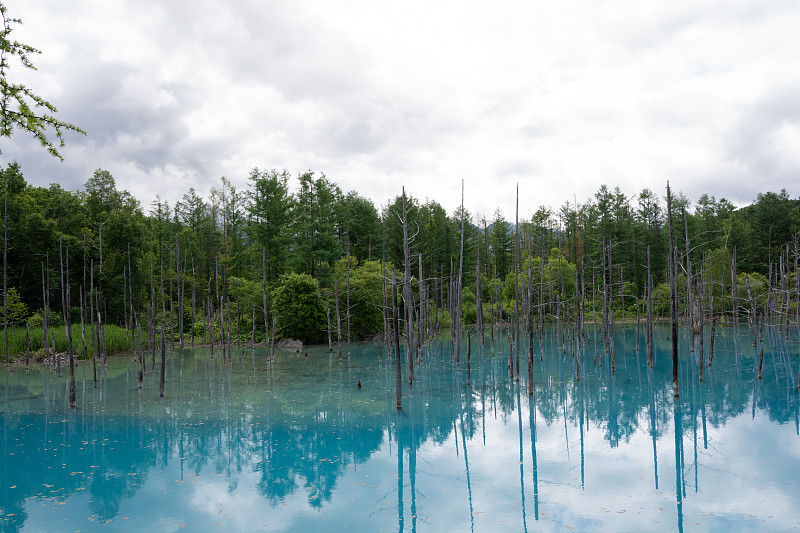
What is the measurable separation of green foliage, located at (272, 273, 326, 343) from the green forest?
120mm

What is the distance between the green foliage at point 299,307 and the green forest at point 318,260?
12cm

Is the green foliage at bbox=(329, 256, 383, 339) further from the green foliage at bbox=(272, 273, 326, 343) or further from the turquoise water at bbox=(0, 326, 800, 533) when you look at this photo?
the turquoise water at bbox=(0, 326, 800, 533)

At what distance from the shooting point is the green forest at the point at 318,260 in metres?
35.8

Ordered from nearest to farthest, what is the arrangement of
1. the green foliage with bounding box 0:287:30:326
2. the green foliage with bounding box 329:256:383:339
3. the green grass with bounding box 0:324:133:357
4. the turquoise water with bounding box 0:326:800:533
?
the turquoise water with bounding box 0:326:800:533
the green grass with bounding box 0:324:133:357
the green foliage with bounding box 0:287:30:326
the green foliage with bounding box 329:256:383:339

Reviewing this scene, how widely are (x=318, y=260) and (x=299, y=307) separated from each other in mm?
7615

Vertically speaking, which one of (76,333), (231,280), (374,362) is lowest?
(374,362)

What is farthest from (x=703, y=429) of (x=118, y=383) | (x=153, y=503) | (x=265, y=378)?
(x=118, y=383)

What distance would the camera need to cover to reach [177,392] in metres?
23.9

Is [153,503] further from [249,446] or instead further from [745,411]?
[745,411]

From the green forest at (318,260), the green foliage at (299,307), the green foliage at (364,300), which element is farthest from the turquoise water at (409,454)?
the green foliage at (364,300)

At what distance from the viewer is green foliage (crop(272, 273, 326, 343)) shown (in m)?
41.1

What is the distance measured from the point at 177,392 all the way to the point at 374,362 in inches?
494

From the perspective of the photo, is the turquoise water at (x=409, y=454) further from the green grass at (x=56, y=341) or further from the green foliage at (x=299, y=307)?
the green foliage at (x=299, y=307)

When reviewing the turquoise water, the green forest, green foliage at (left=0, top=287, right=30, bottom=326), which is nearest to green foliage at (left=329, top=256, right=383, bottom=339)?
the green forest
